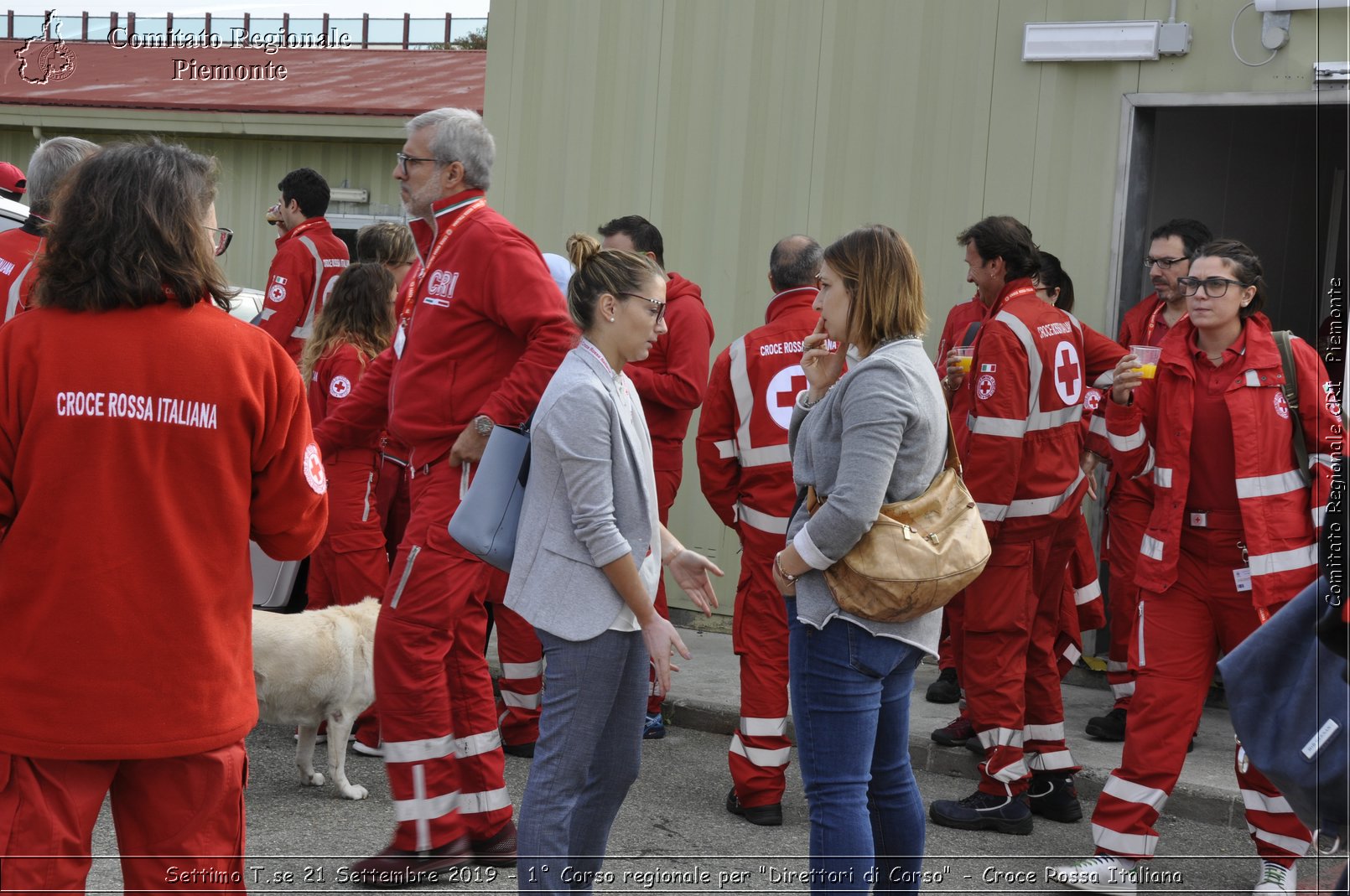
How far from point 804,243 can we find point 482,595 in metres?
2.14

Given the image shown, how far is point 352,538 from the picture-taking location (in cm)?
626

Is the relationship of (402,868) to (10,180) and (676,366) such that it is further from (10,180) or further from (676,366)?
(10,180)

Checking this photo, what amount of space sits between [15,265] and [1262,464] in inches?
187

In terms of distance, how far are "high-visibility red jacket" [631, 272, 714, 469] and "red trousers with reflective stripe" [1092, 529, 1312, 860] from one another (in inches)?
96.6

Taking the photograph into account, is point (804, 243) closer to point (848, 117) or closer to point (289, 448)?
point (848, 117)

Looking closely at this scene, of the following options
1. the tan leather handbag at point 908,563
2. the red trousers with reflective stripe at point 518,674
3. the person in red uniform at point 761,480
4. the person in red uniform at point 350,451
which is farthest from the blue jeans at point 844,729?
the person in red uniform at point 350,451

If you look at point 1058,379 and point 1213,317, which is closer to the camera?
point 1213,317

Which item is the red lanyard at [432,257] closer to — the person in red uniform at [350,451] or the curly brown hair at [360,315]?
the person in red uniform at [350,451]

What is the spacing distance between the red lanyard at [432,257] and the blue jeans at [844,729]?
6.22 feet

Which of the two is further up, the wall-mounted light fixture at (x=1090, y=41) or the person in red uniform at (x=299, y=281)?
the wall-mounted light fixture at (x=1090, y=41)

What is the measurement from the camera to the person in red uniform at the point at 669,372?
21.1 feet

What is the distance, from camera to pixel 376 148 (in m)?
14.4

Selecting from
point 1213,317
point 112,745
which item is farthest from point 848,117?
point 112,745

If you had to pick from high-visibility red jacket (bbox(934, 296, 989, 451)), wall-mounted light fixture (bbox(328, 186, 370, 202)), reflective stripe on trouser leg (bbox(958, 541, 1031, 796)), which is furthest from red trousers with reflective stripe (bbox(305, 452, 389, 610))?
wall-mounted light fixture (bbox(328, 186, 370, 202))
